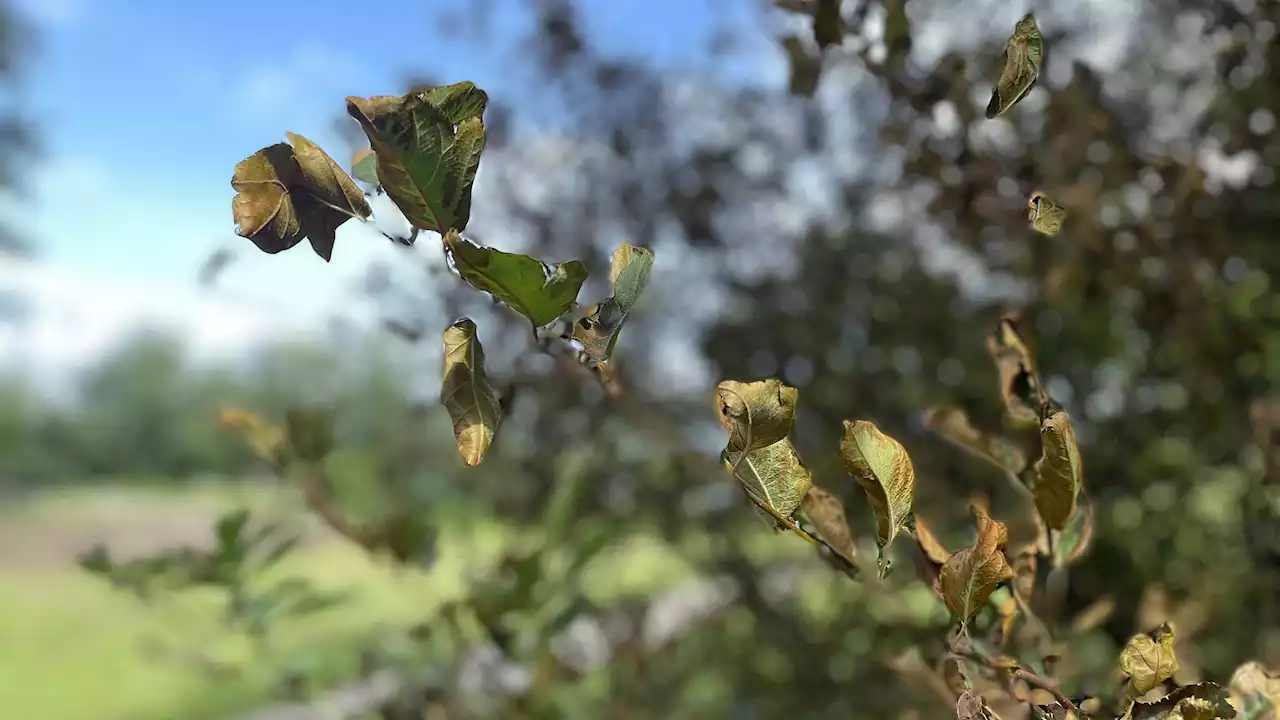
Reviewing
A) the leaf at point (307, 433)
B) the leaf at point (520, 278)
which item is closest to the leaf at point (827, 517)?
the leaf at point (520, 278)

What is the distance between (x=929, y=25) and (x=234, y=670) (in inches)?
48.2

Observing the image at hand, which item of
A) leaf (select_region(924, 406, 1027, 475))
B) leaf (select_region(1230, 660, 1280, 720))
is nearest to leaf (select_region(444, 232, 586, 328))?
leaf (select_region(924, 406, 1027, 475))

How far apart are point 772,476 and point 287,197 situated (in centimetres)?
23

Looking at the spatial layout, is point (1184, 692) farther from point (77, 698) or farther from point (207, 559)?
point (77, 698)

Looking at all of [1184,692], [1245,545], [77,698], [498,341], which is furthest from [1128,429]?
[77,698]

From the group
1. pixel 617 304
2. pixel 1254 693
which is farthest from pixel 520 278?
pixel 1254 693

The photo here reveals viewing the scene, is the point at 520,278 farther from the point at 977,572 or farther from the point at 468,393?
the point at 977,572

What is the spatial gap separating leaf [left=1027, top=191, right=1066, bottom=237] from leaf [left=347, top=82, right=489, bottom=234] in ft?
0.80

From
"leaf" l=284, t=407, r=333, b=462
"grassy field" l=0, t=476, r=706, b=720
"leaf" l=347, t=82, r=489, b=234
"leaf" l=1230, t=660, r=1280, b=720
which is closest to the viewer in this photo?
"leaf" l=347, t=82, r=489, b=234

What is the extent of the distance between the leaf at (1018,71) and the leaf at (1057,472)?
0.47 feet

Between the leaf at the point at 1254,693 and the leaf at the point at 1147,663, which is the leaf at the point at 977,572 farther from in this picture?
the leaf at the point at 1254,693

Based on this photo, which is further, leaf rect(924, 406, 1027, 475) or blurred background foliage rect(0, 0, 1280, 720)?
blurred background foliage rect(0, 0, 1280, 720)

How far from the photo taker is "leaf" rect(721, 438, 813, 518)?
374mm

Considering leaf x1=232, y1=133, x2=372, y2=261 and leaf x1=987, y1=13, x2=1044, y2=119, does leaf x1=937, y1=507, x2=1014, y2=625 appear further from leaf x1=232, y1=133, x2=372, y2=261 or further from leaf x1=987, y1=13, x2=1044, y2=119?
leaf x1=232, y1=133, x2=372, y2=261
